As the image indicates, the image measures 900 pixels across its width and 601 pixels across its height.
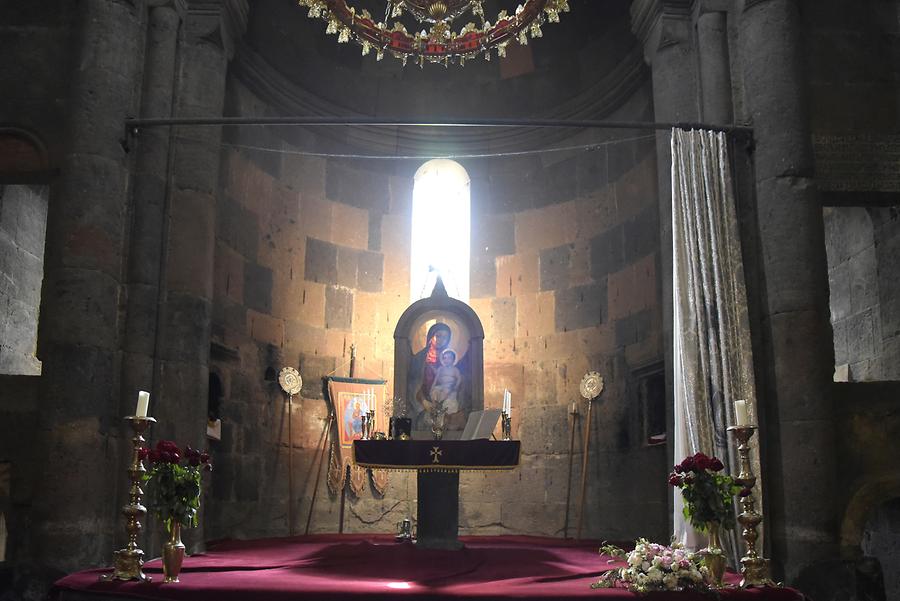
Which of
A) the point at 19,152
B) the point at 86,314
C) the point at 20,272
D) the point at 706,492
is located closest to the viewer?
the point at 706,492

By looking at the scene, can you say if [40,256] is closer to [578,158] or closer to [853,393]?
[578,158]

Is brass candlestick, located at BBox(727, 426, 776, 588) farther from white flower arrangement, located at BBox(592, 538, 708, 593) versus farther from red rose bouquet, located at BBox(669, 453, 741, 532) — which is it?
white flower arrangement, located at BBox(592, 538, 708, 593)

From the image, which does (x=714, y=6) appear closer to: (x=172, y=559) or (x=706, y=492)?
(x=706, y=492)

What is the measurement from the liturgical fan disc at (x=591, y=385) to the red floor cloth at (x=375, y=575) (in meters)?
2.80

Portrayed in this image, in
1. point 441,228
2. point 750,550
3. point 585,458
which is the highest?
point 441,228

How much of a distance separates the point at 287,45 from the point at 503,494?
835cm

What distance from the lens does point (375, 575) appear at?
868 cm

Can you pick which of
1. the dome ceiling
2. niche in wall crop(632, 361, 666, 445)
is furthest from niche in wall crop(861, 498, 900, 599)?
the dome ceiling

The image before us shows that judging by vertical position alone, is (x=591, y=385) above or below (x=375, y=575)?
above

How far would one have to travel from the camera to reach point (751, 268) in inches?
430

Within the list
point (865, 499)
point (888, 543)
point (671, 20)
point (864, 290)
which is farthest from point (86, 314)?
point (888, 543)

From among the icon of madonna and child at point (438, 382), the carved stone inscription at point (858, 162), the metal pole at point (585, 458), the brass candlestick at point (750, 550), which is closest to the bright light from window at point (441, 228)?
the icon of madonna and child at point (438, 382)

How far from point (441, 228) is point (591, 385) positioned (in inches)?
169

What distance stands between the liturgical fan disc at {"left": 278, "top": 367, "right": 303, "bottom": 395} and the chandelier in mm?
4938
